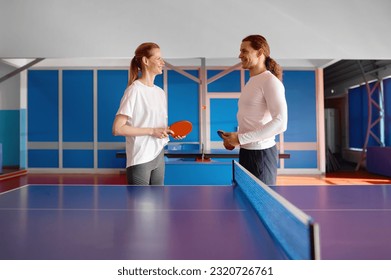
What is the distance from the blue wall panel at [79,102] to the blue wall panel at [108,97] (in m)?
0.21

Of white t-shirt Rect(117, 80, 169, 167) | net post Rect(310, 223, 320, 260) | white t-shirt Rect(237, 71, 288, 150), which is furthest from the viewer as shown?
white t-shirt Rect(117, 80, 169, 167)

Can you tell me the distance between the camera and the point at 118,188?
1969mm

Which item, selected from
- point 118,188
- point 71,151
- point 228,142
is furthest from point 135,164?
point 71,151

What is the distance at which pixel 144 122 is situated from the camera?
1.92 m

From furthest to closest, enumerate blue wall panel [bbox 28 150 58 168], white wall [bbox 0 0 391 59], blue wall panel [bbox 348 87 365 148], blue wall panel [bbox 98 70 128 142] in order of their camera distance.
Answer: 1. blue wall panel [bbox 348 87 365 148]
2. blue wall panel [bbox 28 150 58 168]
3. blue wall panel [bbox 98 70 128 142]
4. white wall [bbox 0 0 391 59]

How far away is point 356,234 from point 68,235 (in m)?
0.91

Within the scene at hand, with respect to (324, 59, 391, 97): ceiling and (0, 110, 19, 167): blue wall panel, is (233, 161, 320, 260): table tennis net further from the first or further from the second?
(0, 110, 19, 167): blue wall panel

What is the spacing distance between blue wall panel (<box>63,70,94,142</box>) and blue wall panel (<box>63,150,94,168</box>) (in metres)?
0.31

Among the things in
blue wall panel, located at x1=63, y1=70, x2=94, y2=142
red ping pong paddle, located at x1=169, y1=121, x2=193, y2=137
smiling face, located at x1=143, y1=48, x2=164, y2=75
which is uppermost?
blue wall panel, located at x1=63, y1=70, x2=94, y2=142

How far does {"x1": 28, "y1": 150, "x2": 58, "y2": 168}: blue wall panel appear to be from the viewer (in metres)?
7.92

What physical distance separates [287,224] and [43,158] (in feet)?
26.4

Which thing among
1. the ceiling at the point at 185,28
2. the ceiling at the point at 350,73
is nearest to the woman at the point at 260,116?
the ceiling at the point at 185,28

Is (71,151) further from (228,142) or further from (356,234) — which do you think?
(356,234)

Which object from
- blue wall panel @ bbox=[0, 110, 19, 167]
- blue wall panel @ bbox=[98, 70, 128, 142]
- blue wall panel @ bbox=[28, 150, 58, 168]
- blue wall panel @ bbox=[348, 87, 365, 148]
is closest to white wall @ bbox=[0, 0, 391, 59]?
blue wall panel @ bbox=[98, 70, 128, 142]
